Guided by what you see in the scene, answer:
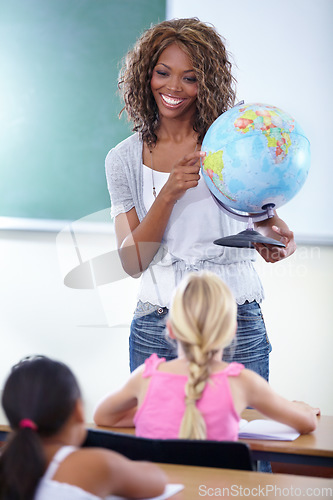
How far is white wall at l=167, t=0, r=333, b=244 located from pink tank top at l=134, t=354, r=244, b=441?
6.50ft

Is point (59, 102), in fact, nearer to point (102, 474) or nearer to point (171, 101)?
point (171, 101)

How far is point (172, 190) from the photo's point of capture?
1.80 meters

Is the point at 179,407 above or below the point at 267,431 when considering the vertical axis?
above

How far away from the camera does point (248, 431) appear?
1621mm

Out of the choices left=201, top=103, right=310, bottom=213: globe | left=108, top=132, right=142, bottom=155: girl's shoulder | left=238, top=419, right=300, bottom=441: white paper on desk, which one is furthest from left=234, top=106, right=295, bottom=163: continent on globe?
left=238, top=419, right=300, bottom=441: white paper on desk

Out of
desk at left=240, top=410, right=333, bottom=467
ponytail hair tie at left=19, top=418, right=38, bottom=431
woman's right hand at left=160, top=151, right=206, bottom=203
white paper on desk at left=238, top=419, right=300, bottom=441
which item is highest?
woman's right hand at left=160, top=151, right=206, bottom=203

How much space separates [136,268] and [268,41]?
6.12 feet

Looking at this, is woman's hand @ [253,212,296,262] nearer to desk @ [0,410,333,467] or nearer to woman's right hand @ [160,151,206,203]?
woman's right hand @ [160,151,206,203]

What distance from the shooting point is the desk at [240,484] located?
1.17 m

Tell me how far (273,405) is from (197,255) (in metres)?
0.53

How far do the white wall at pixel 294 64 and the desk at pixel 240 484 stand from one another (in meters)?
2.20

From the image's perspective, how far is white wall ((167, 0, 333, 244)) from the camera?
3.23 m

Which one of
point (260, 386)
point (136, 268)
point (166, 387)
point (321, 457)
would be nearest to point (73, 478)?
point (166, 387)

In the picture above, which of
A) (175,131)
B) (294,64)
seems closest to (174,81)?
(175,131)
